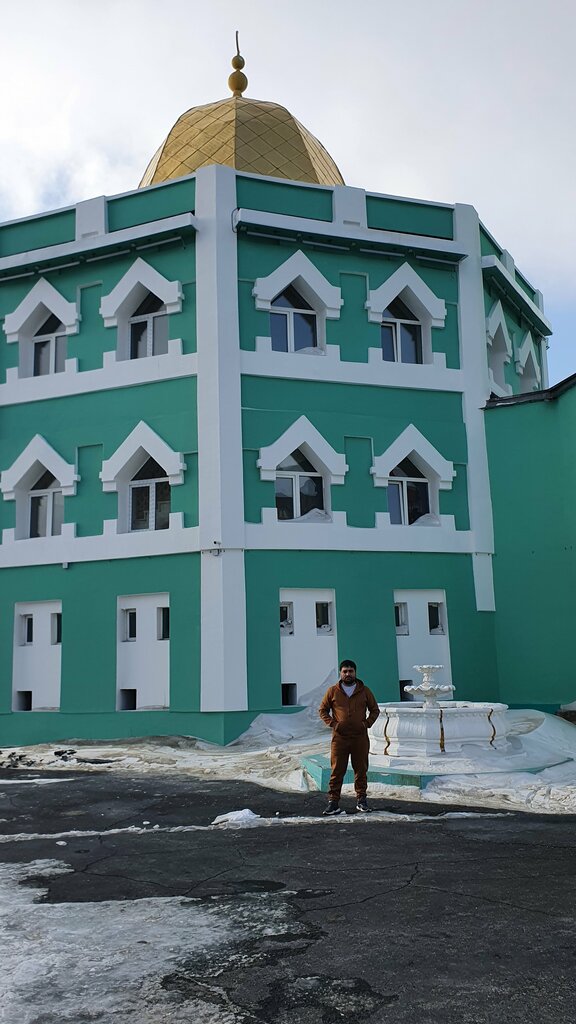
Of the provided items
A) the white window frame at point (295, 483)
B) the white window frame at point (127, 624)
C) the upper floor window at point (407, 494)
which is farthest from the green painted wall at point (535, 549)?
the white window frame at point (127, 624)

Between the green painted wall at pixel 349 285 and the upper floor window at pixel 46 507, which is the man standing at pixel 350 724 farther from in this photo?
the upper floor window at pixel 46 507

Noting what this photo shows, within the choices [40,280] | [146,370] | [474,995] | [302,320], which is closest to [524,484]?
[302,320]

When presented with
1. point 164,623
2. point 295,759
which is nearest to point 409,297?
point 164,623

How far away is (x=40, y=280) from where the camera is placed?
18.6 m

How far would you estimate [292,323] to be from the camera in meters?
17.9

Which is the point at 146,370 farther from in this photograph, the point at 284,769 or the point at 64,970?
the point at 64,970

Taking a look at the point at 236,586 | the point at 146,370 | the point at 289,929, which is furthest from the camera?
the point at 146,370

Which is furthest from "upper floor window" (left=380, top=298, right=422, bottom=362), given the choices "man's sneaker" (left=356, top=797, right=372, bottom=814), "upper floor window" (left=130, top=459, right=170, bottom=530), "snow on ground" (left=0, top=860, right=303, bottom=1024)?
"snow on ground" (left=0, top=860, right=303, bottom=1024)

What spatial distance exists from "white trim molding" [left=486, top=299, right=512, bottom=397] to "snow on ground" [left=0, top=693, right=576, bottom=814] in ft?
26.0

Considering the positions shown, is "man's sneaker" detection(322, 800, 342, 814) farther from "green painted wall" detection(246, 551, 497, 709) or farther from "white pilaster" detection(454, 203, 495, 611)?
"white pilaster" detection(454, 203, 495, 611)

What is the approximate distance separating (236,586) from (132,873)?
9.44m

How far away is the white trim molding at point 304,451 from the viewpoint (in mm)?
16734

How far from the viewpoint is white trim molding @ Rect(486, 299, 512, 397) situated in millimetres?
19969

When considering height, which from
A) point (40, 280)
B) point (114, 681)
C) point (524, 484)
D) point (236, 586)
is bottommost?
point (114, 681)
